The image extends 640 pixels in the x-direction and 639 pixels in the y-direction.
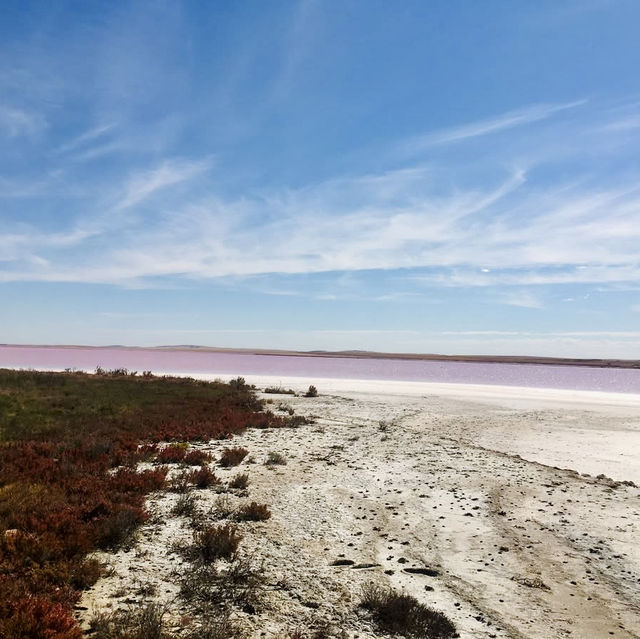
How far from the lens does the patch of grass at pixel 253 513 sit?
34.6ft

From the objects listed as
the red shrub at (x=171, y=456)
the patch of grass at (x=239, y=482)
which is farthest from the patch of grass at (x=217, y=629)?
the red shrub at (x=171, y=456)

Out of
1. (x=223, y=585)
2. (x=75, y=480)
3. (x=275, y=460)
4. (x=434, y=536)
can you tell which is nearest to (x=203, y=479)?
(x=75, y=480)

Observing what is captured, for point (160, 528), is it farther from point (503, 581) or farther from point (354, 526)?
point (503, 581)

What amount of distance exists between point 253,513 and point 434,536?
12.4ft

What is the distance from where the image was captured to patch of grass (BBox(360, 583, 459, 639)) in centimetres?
646

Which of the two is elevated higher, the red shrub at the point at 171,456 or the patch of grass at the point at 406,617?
the red shrub at the point at 171,456

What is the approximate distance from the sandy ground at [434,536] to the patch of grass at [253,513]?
8.0 inches

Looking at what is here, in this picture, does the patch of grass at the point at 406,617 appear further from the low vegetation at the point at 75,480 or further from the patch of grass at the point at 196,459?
the patch of grass at the point at 196,459

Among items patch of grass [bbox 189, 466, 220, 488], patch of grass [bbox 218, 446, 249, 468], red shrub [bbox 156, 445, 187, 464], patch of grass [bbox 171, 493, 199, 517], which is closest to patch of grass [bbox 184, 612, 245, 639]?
patch of grass [bbox 171, 493, 199, 517]

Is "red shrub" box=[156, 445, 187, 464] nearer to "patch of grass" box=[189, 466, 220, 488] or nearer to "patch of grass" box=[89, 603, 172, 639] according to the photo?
"patch of grass" box=[189, 466, 220, 488]

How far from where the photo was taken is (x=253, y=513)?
1062cm

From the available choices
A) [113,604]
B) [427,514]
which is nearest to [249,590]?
[113,604]

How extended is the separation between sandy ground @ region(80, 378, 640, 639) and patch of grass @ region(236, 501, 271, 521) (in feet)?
0.66

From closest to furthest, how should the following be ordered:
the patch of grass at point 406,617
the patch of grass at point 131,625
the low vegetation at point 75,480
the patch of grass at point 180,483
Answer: the patch of grass at point 131,625 → the patch of grass at point 406,617 → the low vegetation at point 75,480 → the patch of grass at point 180,483
